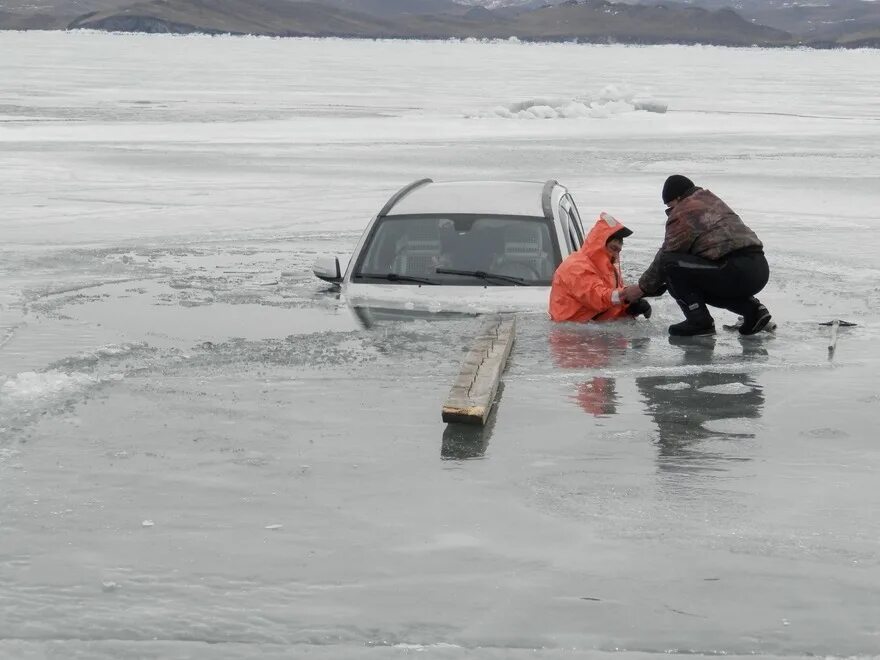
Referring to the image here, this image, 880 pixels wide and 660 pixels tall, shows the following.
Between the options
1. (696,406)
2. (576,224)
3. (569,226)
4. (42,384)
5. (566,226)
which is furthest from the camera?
(576,224)

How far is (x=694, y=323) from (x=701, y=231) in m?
0.68

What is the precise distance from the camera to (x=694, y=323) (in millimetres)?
10102

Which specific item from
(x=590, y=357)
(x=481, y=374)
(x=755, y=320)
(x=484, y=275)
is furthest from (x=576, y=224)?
(x=481, y=374)

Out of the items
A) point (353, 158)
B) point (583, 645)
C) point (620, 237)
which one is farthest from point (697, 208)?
point (353, 158)

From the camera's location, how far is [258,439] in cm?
730

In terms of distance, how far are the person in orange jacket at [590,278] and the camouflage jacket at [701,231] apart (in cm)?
34

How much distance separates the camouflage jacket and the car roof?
104cm

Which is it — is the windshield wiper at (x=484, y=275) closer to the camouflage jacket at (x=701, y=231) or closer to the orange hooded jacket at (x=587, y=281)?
the orange hooded jacket at (x=587, y=281)

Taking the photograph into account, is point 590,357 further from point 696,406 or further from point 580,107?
point 580,107

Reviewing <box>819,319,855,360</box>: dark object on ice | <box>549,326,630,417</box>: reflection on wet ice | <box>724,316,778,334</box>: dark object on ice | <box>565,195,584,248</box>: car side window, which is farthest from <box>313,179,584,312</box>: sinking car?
<box>819,319,855,360</box>: dark object on ice

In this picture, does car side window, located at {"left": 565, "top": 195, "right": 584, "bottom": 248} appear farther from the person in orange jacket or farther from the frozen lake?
the person in orange jacket

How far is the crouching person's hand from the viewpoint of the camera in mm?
10555

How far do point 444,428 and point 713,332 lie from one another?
346 cm

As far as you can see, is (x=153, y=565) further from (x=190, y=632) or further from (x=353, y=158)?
(x=353, y=158)
